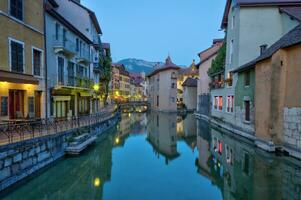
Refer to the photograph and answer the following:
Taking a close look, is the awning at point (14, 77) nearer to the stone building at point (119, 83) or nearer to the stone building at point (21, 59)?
the stone building at point (21, 59)

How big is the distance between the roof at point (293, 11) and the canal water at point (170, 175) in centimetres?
1150

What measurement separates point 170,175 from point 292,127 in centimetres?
718

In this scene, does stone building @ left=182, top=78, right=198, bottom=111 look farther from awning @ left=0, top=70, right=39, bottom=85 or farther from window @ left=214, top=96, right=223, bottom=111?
awning @ left=0, top=70, right=39, bottom=85

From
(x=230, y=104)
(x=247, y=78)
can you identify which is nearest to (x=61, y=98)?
(x=247, y=78)

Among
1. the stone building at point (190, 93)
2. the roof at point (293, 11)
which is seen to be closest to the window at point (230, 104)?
the roof at point (293, 11)

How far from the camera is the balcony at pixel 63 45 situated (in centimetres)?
1738

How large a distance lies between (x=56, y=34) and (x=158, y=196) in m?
14.6

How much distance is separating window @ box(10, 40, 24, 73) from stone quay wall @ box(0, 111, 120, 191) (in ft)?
14.7

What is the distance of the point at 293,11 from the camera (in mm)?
20188

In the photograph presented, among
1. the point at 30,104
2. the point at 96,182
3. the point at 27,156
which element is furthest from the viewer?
the point at 30,104

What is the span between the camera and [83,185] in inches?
391

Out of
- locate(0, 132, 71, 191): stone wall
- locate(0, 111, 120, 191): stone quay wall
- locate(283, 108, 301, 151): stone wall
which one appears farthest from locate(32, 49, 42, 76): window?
locate(283, 108, 301, 151): stone wall

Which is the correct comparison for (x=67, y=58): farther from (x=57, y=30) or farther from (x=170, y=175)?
(x=170, y=175)

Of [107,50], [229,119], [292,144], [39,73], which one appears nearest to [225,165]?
[292,144]
